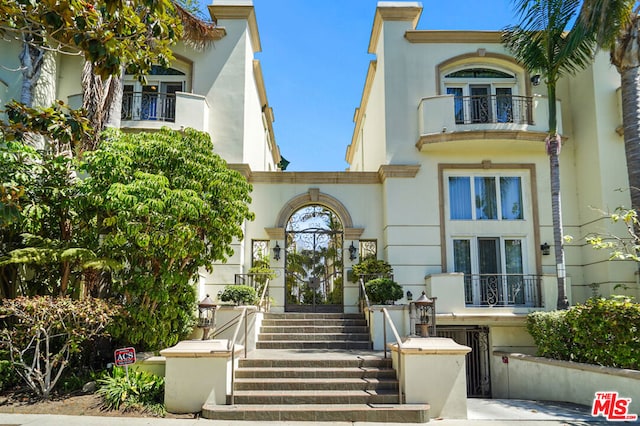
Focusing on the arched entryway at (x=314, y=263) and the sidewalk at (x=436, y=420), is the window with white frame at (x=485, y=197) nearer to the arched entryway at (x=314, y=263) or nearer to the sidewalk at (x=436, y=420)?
the arched entryway at (x=314, y=263)

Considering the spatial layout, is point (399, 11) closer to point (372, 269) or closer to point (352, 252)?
point (352, 252)

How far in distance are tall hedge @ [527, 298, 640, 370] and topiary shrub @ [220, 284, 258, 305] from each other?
661cm

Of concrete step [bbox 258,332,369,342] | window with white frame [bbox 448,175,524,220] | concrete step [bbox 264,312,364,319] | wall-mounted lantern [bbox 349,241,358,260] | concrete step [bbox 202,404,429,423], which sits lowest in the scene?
concrete step [bbox 202,404,429,423]

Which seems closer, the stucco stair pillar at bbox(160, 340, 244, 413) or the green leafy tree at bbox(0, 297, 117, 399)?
the stucco stair pillar at bbox(160, 340, 244, 413)

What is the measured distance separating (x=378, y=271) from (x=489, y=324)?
10.2ft

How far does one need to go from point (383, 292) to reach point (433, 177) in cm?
394

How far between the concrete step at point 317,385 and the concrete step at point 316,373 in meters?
0.28

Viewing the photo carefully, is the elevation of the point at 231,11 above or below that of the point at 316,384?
above

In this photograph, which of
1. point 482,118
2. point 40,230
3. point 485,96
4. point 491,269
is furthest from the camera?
point 482,118

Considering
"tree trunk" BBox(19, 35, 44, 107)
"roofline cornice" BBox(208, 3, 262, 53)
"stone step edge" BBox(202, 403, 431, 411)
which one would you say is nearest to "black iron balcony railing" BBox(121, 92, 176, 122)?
"tree trunk" BBox(19, 35, 44, 107)

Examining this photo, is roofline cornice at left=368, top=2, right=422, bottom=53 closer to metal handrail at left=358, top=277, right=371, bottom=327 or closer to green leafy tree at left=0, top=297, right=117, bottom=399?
metal handrail at left=358, top=277, right=371, bottom=327

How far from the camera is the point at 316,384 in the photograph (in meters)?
8.58

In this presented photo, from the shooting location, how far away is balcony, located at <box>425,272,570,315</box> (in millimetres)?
12664

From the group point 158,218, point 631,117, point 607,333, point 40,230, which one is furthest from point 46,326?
point 631,117
